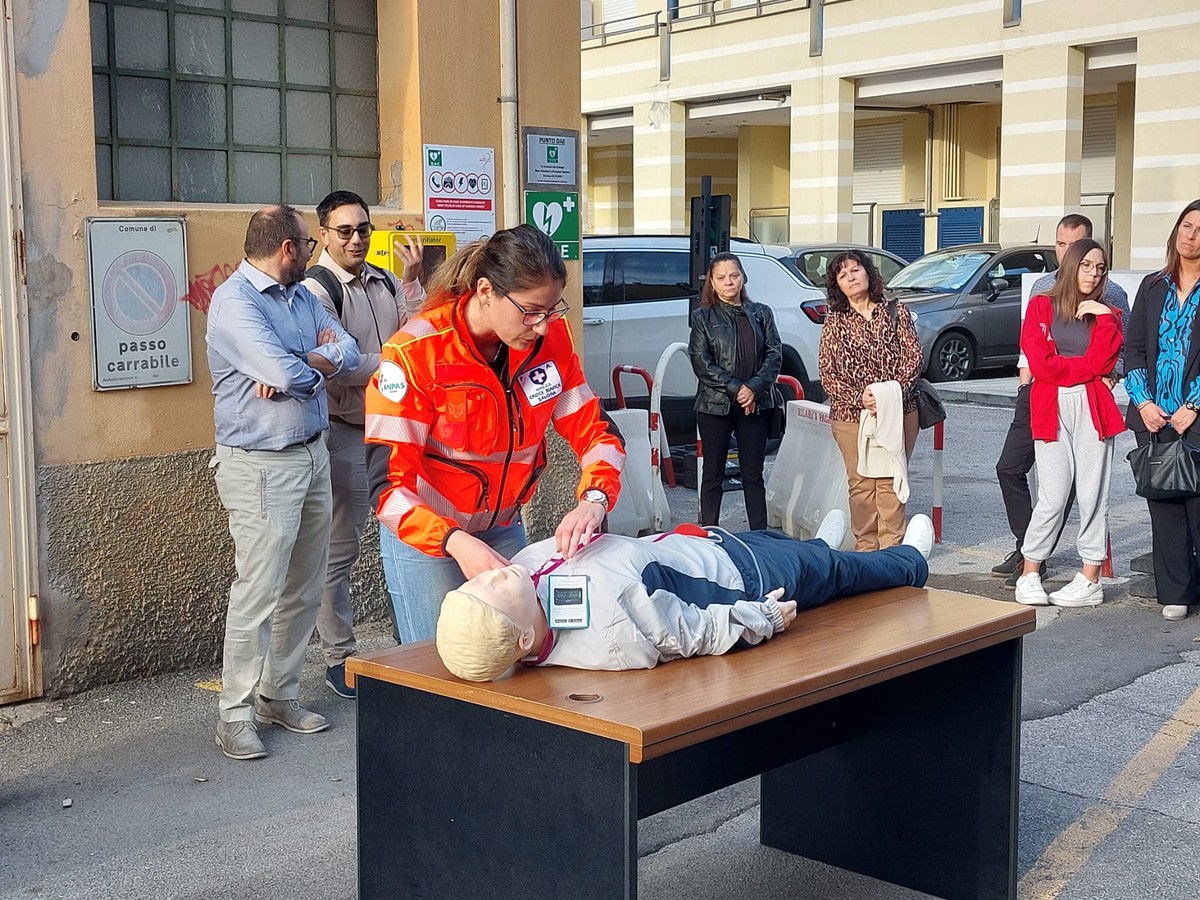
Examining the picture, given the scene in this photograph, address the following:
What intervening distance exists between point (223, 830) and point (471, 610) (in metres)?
1.93

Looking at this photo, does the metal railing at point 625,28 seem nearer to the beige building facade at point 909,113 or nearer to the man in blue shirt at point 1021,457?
the beige building facade at point 909,113

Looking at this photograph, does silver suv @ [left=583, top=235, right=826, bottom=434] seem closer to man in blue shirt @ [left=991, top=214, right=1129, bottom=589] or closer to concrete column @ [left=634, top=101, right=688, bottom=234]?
man in blue shirt @ [left=991, top=214, right=1129, bottom=589]

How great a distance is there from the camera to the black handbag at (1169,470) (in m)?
6.86

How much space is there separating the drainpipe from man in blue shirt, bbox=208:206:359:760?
2.01 metres

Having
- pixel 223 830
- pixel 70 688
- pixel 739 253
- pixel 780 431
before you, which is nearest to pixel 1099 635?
pixel 780 431

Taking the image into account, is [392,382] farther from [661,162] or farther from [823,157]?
[661,162]

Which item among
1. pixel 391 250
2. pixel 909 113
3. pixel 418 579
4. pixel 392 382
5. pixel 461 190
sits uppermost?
pixel 909 113

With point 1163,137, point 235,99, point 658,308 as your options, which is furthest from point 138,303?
point 1163,137

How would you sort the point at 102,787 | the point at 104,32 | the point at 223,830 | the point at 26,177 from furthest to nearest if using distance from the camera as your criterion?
the point at 104,32 → the point at 26,177 → the point at 102,787 → the point at 223,830

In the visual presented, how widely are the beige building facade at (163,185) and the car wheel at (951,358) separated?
10184mm

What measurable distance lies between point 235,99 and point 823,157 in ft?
72.8

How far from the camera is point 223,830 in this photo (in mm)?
4578

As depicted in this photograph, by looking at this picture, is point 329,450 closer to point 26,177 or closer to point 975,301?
point 26,177

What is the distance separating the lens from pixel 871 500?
25.4 feet
